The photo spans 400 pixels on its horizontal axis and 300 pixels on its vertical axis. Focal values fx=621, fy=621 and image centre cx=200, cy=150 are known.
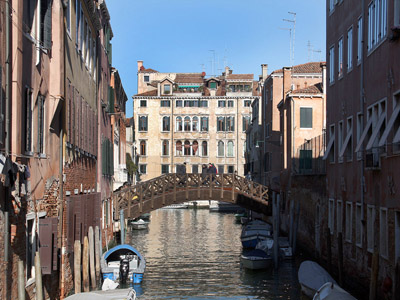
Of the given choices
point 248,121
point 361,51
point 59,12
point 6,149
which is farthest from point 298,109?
point 248,121

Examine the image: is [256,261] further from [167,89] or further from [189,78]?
[189,78]

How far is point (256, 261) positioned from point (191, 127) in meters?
40.8

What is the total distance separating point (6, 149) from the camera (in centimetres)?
854

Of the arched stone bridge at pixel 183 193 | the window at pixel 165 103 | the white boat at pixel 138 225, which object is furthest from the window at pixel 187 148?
the arched stone bridge at pixel 183 193

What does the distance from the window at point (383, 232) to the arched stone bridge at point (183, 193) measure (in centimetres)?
1393

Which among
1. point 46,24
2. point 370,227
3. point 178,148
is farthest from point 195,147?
point 46,24

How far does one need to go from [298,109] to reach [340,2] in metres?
11.9

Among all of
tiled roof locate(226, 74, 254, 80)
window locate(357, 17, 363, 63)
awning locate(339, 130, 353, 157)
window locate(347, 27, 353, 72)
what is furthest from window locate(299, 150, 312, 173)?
tiled roof locate(226, 74, 254, 80)

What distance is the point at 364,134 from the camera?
1429cm

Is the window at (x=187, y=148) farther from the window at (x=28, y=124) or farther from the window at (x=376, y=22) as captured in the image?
the window at (x=28, y=124)

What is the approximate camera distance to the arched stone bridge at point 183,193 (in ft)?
87.3

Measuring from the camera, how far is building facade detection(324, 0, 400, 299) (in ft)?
40.6

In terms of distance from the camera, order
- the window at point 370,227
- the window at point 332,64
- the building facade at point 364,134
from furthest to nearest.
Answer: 1. the window at point 332,64
2. the window at point 370,227
3. the building facade at point 364,134

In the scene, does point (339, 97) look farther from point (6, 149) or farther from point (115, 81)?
point (115, 81)
